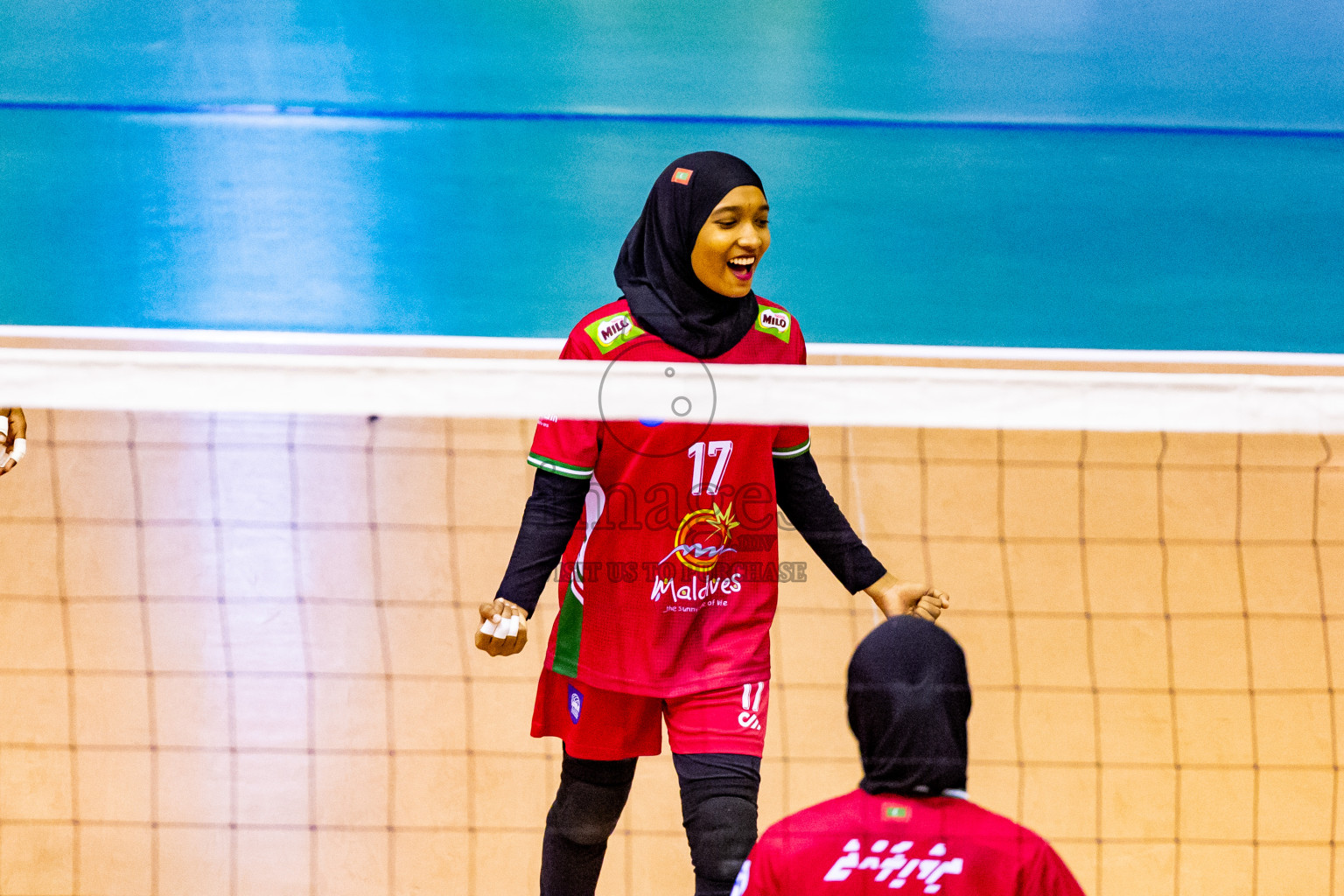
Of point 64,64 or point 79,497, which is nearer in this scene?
point 79,497

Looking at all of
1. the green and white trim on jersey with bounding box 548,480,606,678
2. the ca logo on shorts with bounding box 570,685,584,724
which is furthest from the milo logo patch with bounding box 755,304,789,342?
the ca logo on shorts with bounding box 570,685,584,724

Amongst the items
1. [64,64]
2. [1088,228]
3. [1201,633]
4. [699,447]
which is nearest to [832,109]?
[1088,228]

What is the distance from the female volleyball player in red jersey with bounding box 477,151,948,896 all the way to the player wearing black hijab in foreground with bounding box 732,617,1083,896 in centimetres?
66

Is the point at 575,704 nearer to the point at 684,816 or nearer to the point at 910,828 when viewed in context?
the point at 684,816

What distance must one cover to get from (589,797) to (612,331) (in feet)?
3.09

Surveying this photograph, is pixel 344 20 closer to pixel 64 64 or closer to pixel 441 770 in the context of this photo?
pixel 64 64

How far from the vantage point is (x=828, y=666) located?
4.09m

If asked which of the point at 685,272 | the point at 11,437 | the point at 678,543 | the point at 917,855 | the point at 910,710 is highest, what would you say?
the point at 685,272

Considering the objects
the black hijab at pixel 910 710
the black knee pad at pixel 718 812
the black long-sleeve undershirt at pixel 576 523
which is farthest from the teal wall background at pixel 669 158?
the black hijab at pixel 910 710

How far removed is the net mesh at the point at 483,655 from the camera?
3.57 m

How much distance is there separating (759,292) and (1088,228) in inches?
69.4

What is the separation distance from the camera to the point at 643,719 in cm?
256

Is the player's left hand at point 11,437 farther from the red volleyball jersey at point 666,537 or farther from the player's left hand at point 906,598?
the player's left hand at point 906,598

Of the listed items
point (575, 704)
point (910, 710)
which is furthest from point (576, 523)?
point (910, 710)
